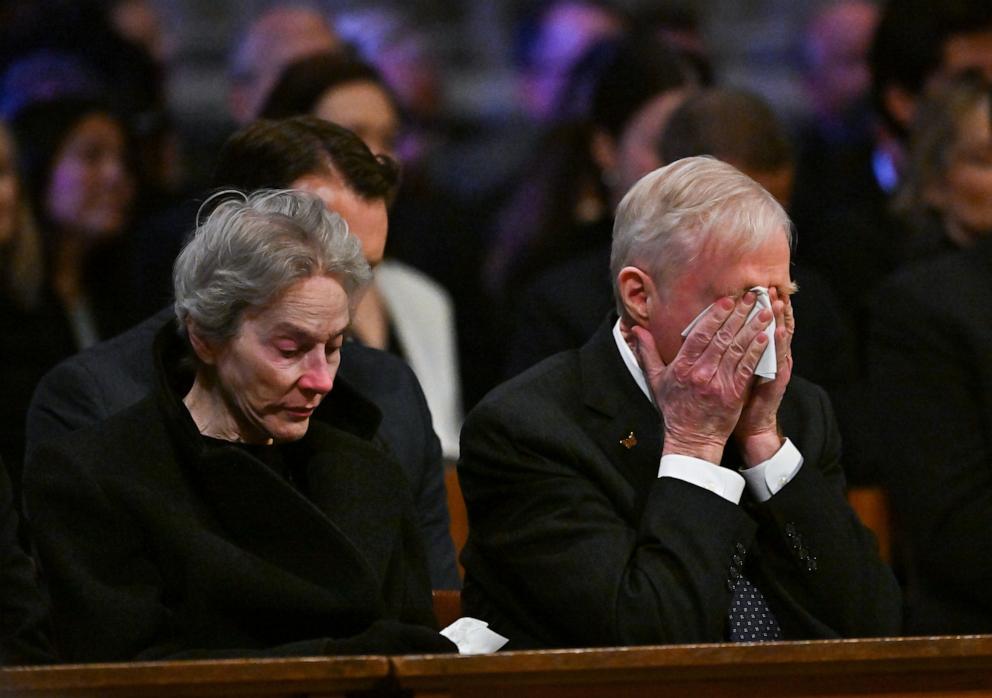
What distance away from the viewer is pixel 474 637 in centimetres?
331

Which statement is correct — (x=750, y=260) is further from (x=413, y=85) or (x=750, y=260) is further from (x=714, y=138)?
(x=413, y=85)

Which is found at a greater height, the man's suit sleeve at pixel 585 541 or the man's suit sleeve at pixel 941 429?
the man's suit sleeve at pixel 585 541

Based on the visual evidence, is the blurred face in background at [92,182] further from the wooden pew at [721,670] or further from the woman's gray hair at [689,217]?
the wooden pew at [721,670]

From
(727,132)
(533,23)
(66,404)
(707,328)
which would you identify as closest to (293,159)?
(66,404)

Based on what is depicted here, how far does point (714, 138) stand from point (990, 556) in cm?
131

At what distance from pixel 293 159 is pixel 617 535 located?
1.13 m

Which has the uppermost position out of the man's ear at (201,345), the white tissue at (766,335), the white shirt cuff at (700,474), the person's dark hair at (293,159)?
the person's dark hair at (293,159)

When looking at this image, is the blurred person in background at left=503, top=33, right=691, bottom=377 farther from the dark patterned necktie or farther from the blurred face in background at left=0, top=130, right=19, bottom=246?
the dark patterned necktie

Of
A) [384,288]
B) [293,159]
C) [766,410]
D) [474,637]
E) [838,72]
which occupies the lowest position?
[838,72]

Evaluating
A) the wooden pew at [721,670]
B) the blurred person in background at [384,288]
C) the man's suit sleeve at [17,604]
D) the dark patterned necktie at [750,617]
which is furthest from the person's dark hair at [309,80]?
the wooden pew at [721,670]

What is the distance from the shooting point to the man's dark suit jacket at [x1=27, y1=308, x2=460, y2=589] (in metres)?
3.61

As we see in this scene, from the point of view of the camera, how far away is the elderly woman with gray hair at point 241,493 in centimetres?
312

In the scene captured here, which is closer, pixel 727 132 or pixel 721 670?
pixel 721 670

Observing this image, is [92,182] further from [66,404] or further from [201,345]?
[201,345]
